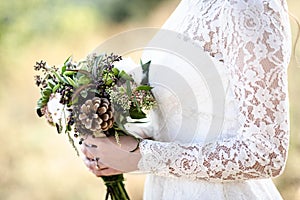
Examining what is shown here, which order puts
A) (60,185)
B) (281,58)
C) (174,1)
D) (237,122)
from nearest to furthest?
(281,58) → (237,122) → (60,185) → (174,1)

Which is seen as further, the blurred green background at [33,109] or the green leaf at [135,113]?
the blurred green background at [33,109]

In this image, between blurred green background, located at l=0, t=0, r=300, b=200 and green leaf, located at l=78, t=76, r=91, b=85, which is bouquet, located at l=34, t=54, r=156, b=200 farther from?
blurred green background, located at l=0, t=0, r=300, b=200

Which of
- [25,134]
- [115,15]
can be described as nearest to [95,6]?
[115,15]

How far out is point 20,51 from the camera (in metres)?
2.70

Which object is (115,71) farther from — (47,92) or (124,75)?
(47,92)

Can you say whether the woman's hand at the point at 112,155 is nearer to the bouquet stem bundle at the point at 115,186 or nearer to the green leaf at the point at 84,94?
the bouquet stem bundle at the point at 115,186

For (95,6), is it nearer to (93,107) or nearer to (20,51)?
(20,51)

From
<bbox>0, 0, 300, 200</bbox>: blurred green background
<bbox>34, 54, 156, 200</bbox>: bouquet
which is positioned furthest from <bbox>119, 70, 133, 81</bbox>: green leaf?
<bbox>0, 0, 300, 200</bbox>: blurred green background

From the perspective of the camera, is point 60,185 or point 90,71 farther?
point 60,185

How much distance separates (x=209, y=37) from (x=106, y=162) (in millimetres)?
358

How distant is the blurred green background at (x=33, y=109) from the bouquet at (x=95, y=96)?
1.31 metres

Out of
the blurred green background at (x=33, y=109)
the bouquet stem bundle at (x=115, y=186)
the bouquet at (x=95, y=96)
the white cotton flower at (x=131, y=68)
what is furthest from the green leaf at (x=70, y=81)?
the blurred green background at (x=33, y=109)

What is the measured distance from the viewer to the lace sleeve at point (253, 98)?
4.02ft

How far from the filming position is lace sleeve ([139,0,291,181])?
48.3 inches
